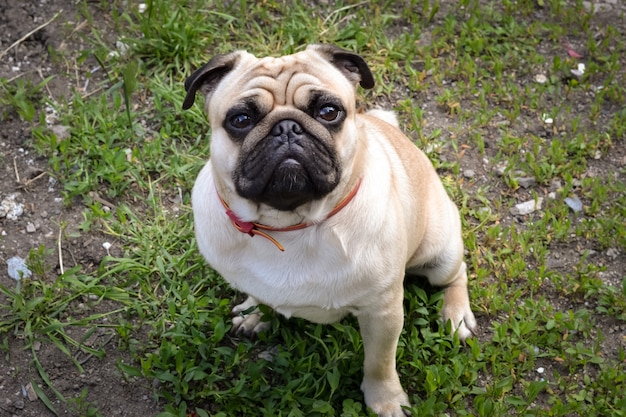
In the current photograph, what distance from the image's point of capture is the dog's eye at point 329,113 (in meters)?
2.95

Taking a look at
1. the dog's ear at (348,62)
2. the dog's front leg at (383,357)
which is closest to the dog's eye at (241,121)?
the dog's ear at (348,62)

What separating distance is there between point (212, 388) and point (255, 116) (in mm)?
1474

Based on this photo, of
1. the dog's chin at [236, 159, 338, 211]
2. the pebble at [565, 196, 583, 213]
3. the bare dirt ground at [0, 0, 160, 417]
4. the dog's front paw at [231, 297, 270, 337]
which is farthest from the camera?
the pebble at [565, 196, 583, 213]

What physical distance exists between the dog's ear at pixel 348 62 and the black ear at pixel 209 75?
1.18 feet

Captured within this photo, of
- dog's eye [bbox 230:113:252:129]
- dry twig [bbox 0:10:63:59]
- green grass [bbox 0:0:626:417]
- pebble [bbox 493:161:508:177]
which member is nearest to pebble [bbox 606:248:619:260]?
green grass [bbox 0:0:626:417]

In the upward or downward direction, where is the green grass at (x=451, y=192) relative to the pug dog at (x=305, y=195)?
downward

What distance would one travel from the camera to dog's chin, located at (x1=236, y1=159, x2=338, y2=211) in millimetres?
2848

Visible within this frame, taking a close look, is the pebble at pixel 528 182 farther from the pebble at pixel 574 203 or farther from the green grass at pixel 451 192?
the pebble at pixel 574 203

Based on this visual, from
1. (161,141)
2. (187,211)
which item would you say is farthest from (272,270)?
(161,141)

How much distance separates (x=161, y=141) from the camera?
475 cm

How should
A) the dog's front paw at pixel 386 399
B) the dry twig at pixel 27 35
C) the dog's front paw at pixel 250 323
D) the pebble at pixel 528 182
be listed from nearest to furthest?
the dog's front paw at pixel 386 399, the dog's front paw at pixel 250 323, the pebble at pixel 528 182, the dry twig at pixel 27 35

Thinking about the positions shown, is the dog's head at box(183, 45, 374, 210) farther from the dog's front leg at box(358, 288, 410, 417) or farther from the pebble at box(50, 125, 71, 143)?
the pebble at box(50, 125, 71, 143)

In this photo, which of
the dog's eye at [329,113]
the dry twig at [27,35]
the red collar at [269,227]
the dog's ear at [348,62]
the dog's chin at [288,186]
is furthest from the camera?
the dry twig at [27,35]

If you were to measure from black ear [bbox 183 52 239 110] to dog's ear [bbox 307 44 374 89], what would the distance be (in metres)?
0.36
